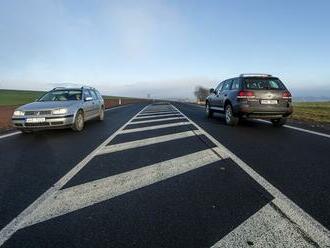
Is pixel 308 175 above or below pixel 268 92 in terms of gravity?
below

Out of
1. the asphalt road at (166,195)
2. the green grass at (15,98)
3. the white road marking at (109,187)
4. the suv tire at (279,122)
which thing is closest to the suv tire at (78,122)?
the asphalt road at (166,195)

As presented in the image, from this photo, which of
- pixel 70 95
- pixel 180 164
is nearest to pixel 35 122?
pixel 70 95

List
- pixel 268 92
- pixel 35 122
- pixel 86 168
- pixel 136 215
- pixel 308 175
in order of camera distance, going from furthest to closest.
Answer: pixel 268 92 < pixel 35 122 < pixel 86 168 < pixel 308 175 < pixel 136 215

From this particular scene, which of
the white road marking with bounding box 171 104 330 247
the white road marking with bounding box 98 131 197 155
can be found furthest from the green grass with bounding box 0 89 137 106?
the white road marking with bounding box 171 104 330 247

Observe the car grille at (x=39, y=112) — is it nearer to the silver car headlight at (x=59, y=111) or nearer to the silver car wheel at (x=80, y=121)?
the silver car headlight at (x=59, y=111)

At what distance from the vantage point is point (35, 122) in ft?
38.3

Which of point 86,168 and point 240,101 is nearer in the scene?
point 86,168

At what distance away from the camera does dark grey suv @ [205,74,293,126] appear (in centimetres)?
1297

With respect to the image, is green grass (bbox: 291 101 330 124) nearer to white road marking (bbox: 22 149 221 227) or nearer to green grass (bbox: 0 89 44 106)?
white road marking (bbox: 22 149 221 227)

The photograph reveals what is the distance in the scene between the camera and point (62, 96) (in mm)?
14219

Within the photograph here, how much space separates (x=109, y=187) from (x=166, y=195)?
907 millimetres

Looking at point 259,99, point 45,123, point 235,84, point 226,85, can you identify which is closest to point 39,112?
point 45,123

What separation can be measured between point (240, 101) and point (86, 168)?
25.4 ft

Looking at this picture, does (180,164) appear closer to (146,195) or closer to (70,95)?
(146,195)
